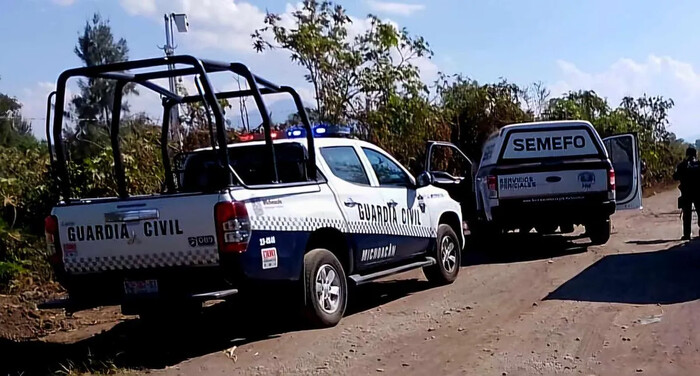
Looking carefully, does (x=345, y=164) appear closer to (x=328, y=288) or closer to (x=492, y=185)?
(x=328, y=288)

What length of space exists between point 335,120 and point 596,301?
28.8 feet

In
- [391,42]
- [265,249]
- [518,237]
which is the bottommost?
[518,237]

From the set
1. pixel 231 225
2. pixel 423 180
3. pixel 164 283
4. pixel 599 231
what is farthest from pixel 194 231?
pixel 599 231

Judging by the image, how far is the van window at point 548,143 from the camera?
14.6 meters

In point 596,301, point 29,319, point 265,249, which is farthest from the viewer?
point 29,319

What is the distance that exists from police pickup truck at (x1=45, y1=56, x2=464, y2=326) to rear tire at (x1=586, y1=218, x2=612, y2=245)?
18.3ft

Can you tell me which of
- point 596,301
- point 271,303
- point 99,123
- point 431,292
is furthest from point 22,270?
point 596,301

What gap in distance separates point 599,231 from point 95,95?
33.7 ft

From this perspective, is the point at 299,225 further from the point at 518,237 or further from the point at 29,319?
the point at 518,237

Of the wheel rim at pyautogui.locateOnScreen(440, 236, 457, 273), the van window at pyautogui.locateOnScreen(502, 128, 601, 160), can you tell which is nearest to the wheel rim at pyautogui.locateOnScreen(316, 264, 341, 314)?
the wheel rim at pyautogui.locateOnScreen(440, 236, 457, 273)

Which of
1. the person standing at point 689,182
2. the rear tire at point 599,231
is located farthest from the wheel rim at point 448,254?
the person standing at point 689,182

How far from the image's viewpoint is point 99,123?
46.3ft

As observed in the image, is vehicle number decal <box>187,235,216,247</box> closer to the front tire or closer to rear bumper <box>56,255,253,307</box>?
rear bumper <box>56,255,253,307</box>

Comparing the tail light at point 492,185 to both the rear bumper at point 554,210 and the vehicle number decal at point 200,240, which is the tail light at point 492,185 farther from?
the vehicle number decal at point 200,240
